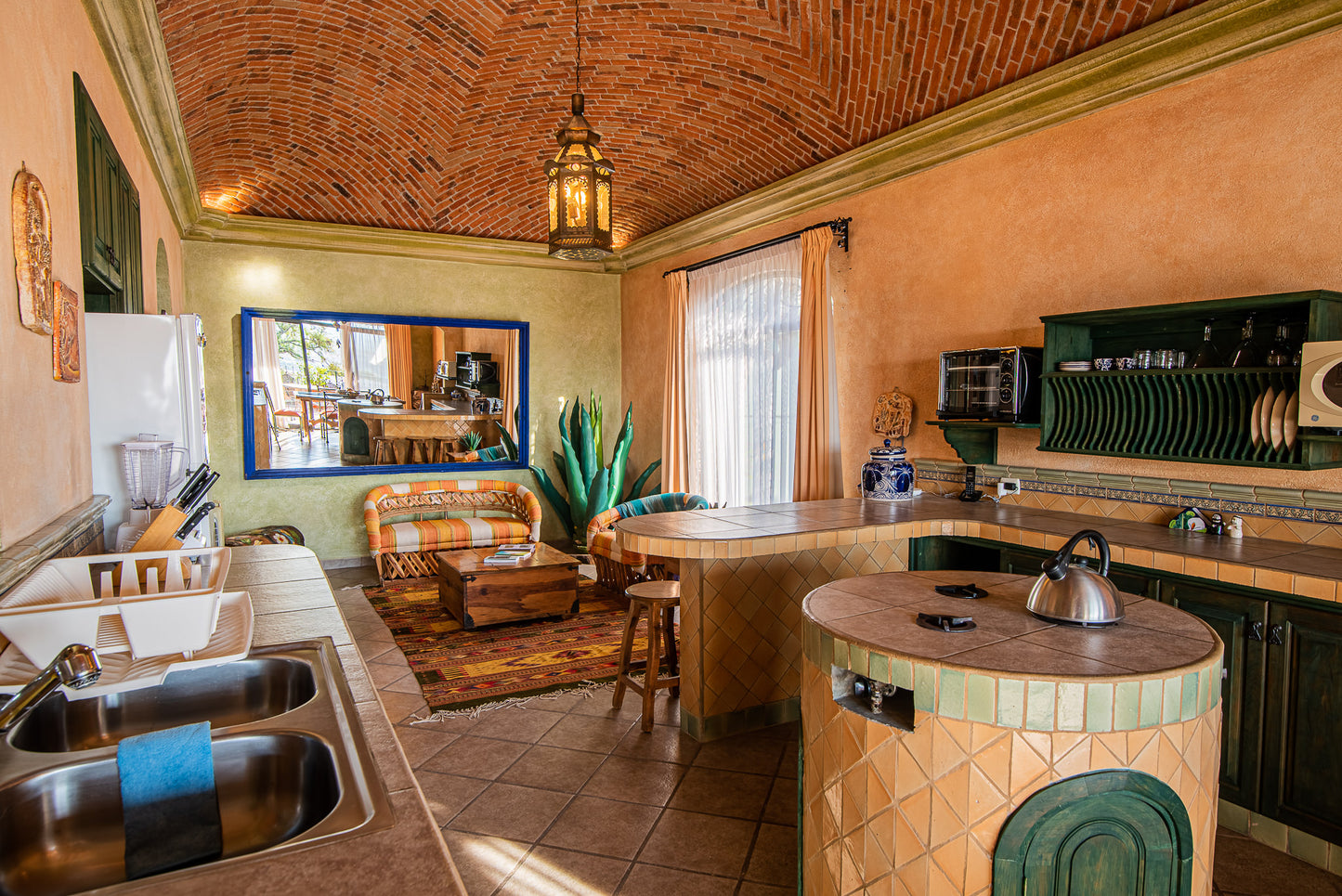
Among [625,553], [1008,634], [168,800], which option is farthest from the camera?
[625,553]

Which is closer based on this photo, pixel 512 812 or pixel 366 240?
pixel 512 812

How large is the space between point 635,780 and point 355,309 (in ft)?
17.4

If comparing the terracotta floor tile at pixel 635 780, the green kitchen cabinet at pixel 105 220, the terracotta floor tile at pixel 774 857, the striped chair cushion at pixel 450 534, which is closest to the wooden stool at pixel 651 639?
the terracotta floor tile at pixel 635 780

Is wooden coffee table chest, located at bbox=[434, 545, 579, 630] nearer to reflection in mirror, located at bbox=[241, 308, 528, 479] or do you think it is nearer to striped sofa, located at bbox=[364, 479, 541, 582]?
striped sofa, located at bbox=[364, 479, 541, 582]

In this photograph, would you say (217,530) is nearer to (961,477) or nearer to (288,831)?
(288,831)

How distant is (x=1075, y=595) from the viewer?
1969mm

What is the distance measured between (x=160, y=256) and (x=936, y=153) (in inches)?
190

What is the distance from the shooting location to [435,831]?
96 centimetres

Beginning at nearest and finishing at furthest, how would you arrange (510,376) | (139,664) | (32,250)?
(139,664), (32,250), (510,376)

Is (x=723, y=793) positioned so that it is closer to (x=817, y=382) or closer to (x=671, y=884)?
(x=671, y=884)

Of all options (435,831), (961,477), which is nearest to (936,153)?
(961,477)

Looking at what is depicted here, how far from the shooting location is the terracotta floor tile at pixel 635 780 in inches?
118

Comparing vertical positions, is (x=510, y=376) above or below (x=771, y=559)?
above

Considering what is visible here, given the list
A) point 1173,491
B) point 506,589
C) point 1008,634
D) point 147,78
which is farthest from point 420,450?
point 1008,634
